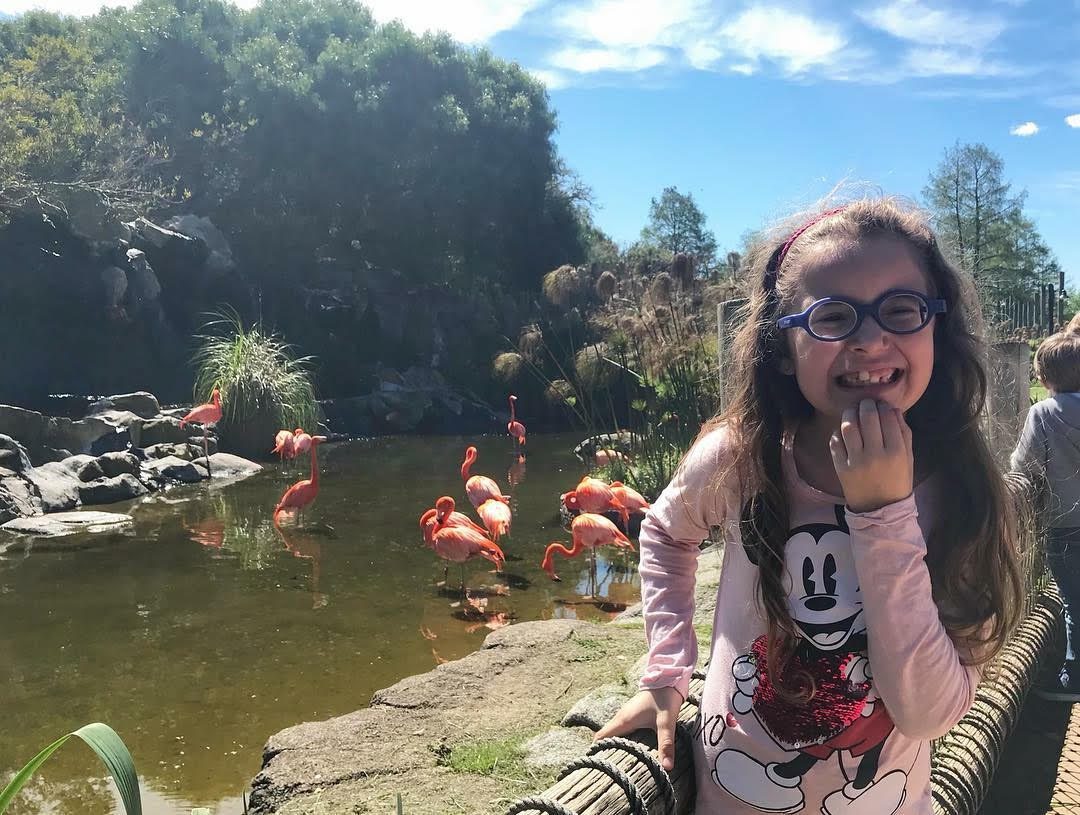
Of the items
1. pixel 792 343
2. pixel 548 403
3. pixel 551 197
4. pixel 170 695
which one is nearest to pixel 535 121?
pixel 551 197

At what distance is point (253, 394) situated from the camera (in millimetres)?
10750

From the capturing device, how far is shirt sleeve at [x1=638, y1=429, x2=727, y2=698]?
1121mm

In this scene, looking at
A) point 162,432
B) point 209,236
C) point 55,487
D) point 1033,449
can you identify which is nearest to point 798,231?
point 1033,449

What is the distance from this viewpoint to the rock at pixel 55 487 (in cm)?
717

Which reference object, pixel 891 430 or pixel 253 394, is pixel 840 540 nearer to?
pixel 891 430

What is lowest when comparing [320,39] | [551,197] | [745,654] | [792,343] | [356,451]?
[356,451]

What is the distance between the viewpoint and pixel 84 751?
2908 millimetres

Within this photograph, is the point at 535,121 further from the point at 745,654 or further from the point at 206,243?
the point at 745,654

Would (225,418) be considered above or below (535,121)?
below

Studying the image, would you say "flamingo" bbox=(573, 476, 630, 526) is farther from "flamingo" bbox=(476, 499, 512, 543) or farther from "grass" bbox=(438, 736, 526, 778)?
"grass" bbox=(438, 736, 526, 778)

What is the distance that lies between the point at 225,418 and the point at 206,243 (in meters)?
5.94

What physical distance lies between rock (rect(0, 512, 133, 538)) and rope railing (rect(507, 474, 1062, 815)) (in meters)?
5.24

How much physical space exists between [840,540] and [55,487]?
7737 mm

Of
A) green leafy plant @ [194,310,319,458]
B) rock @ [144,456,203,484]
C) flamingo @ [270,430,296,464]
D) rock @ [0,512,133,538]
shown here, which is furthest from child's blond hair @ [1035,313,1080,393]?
green leafy plant @ [194,310,319,458]
